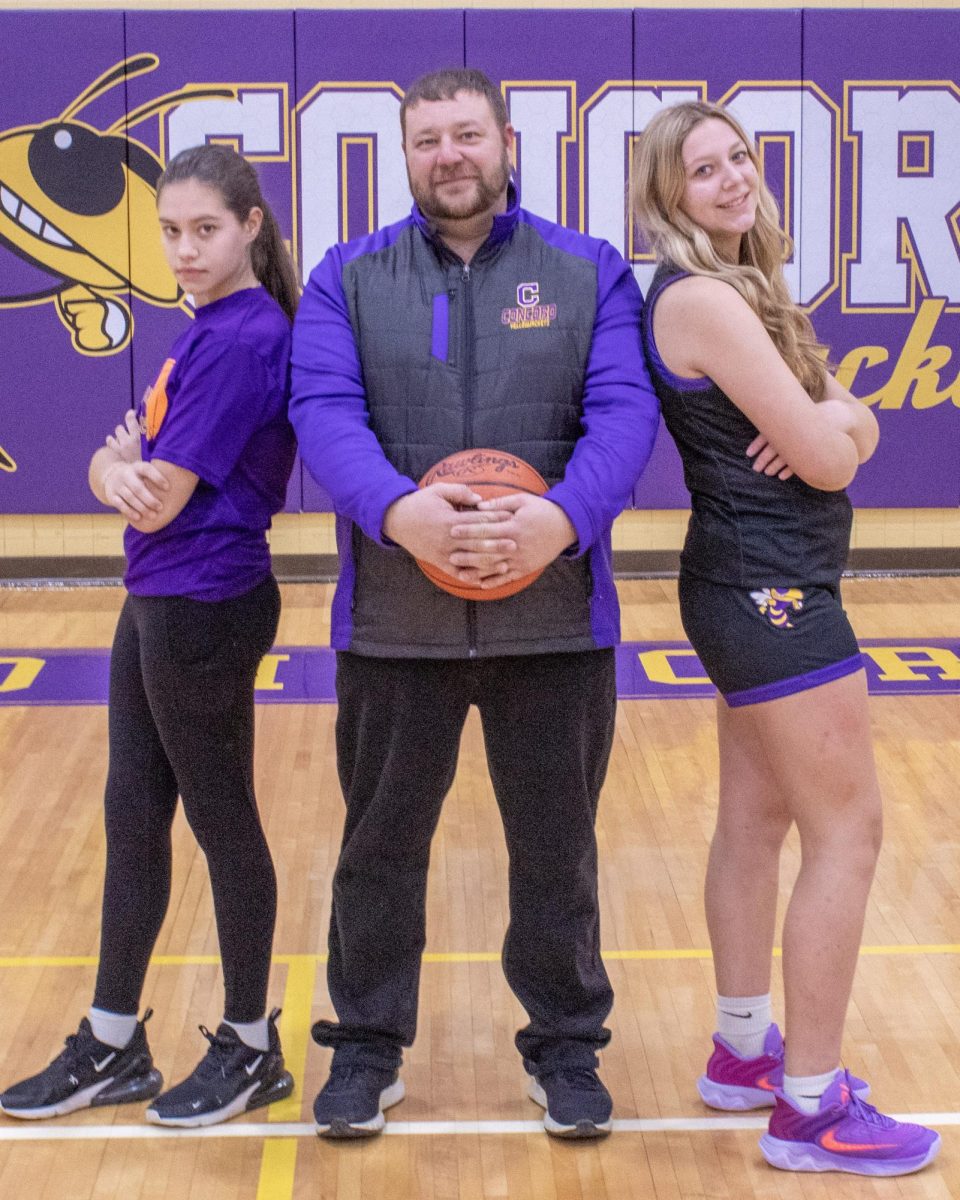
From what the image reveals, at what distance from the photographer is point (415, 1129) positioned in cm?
252

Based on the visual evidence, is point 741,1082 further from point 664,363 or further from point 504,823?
point 664,363

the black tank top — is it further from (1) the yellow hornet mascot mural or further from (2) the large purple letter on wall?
(1) the yellow hornet mascot mural

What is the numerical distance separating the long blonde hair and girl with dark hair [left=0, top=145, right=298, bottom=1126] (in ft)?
1.95

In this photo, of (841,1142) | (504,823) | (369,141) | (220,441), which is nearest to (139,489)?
(220,441)

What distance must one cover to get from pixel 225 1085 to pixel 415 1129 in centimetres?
31

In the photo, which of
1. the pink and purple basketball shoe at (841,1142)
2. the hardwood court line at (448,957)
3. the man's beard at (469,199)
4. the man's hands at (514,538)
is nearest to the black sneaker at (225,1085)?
the hardwood court line at (448,957)

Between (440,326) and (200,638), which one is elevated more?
(440,326)

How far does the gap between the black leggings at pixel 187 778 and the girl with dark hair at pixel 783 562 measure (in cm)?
74

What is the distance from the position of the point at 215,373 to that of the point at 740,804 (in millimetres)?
1072

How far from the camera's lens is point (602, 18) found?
7.04m

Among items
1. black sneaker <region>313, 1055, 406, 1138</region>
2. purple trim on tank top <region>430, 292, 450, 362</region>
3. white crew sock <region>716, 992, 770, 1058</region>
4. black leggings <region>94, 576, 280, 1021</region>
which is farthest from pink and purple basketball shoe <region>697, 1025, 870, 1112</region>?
purple trim on tank top <region>430, 292, 450, 362</region>

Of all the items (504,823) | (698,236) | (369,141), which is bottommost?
(504,823)

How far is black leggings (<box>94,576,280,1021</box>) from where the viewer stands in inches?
96.3

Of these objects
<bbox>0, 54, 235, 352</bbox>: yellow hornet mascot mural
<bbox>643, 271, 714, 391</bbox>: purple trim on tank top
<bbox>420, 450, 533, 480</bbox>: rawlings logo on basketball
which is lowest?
<bbox>420, 450, 533, 480</bbox>: rawlings logo on basketball
